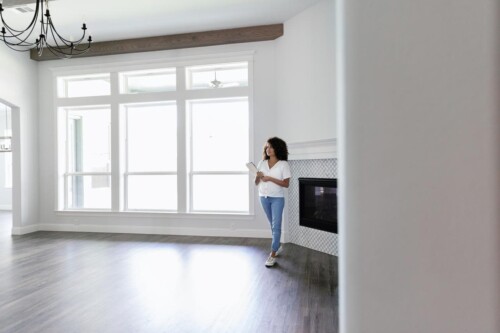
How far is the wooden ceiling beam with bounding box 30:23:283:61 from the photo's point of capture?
17.0 ft

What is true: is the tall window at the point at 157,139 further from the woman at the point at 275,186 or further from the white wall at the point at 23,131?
the woman at the point at 275,186

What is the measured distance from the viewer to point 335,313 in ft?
8.16

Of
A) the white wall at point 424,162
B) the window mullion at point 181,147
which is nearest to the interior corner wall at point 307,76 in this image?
the window mullion at point 181,147

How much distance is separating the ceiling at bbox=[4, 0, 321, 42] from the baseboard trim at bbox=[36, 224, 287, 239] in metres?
3.56

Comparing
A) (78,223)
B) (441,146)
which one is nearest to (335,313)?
(441,146)

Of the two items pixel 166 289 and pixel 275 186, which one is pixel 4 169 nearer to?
pixel 166 289

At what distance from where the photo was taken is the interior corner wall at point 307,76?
4188 millimetres

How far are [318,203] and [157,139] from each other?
11.1 feet

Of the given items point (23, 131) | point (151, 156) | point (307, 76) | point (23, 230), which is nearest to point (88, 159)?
point (23, 131)

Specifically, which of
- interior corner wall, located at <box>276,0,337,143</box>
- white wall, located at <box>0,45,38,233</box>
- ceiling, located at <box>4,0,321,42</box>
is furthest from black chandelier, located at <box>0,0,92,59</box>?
interior corner wall, located at <box>276,0,337,143</box>

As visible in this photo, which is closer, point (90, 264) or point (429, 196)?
point (429, 196)

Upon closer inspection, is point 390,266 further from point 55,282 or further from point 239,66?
point 239,66

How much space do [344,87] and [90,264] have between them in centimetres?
424

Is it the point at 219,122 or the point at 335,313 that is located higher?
the point at 219,122
